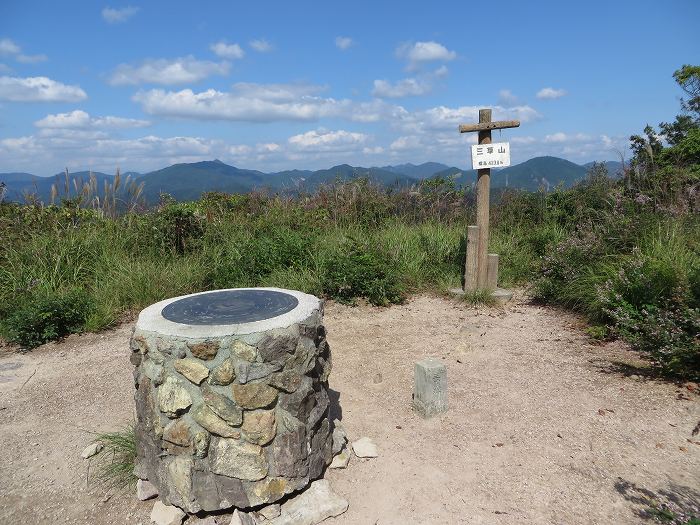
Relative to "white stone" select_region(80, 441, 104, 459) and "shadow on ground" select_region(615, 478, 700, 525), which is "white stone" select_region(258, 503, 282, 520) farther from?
"shadow on ground" select_region(615, 478, 700, 525)

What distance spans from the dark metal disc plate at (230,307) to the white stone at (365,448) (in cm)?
108

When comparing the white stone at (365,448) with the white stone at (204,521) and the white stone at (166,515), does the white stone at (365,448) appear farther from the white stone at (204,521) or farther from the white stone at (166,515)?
the white stone at (166,515)

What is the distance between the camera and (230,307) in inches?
122

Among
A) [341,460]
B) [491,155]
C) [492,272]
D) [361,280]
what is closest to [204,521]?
[341,460]

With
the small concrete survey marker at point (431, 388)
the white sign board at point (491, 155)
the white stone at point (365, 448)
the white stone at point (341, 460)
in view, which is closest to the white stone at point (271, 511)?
the white stone at point (341, 460)

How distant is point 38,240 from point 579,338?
7.19 metres

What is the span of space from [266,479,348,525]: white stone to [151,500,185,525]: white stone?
0.52 metres

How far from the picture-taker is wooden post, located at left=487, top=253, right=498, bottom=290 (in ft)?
21.6

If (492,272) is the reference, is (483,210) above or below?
above

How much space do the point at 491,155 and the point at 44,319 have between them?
590cm

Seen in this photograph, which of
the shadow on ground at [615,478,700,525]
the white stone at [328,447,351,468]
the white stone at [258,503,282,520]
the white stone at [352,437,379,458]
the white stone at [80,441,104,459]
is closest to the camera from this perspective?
the shadow on ground at [615,478,700,525]

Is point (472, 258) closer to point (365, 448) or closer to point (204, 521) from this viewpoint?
point (365, 448)

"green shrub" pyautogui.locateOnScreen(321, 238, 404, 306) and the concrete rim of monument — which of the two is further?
A: "green shrub" pyautogui.locateOnScreen(321, 238, 404, 306)

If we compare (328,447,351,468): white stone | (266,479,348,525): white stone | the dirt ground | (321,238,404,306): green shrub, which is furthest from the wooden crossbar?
(266,479,348,525): white stone
